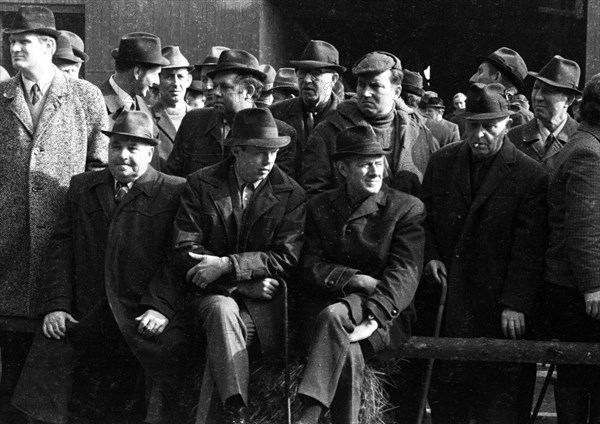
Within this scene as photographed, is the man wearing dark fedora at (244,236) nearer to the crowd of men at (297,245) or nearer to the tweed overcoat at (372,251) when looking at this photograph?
the crowd of men at (297,245)

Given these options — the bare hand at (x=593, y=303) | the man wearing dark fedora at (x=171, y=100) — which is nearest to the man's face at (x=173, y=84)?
the man wearing dark fedora at (x=171, y=100)

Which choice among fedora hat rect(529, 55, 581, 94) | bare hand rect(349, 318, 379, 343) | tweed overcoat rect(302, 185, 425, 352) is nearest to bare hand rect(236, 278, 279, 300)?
tweed overcoat rect(302, 185, 425, 352)

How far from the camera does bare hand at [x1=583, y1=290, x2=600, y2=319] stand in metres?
5.43

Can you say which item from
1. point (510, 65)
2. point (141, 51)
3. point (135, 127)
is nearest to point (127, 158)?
point (135, 127)

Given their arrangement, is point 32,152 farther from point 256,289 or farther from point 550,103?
point 550,103

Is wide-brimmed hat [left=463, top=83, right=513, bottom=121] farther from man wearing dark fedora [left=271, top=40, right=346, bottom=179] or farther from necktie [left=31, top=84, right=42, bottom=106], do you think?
necktie [left=31, top=84, right=42, bottom=106]

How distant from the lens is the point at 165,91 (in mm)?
7980

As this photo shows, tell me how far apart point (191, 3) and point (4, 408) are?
23.5ft

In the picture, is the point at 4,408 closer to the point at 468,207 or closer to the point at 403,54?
the point at 468,207

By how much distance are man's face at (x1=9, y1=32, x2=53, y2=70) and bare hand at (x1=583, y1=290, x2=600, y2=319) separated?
3.37 meters

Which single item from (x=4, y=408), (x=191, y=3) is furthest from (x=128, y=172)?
A: (x=191, y=3)

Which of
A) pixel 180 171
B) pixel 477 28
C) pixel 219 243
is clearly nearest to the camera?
pixel 219 243

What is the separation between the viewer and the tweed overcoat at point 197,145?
23.1 ft

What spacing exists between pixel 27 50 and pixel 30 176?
0.74 meters
